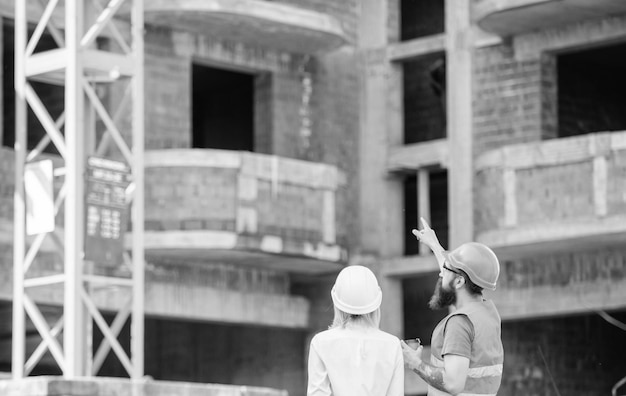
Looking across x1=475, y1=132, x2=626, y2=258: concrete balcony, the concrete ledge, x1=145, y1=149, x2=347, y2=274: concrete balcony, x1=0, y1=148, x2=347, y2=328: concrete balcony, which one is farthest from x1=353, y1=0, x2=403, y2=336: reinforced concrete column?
the concrete ledge

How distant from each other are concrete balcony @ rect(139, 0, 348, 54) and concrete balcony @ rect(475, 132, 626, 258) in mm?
2796

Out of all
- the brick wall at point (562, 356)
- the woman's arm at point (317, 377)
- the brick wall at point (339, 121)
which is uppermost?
the brick wall at point (339, 121)

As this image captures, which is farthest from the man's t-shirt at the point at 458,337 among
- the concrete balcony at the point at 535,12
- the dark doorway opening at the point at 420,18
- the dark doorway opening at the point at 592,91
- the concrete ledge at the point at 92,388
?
the dark doorway opening at the point at 420,18

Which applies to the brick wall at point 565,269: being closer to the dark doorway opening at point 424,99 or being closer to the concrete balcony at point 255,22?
the dark doorway opening at point 424,99

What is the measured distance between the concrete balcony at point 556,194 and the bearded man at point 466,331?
12929 millimetres

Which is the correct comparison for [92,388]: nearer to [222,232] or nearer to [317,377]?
[222,232]

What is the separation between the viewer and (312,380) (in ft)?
25.0

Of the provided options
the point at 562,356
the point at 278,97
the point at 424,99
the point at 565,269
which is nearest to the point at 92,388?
the point at 565,269

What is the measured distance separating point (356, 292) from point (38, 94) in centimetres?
1545

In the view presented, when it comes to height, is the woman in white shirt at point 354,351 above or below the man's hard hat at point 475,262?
below

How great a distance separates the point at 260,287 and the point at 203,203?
2337 millimetres

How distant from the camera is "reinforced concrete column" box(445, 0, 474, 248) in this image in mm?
22641

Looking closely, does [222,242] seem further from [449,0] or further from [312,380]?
[312,380]

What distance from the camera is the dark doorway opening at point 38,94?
2195 cm
